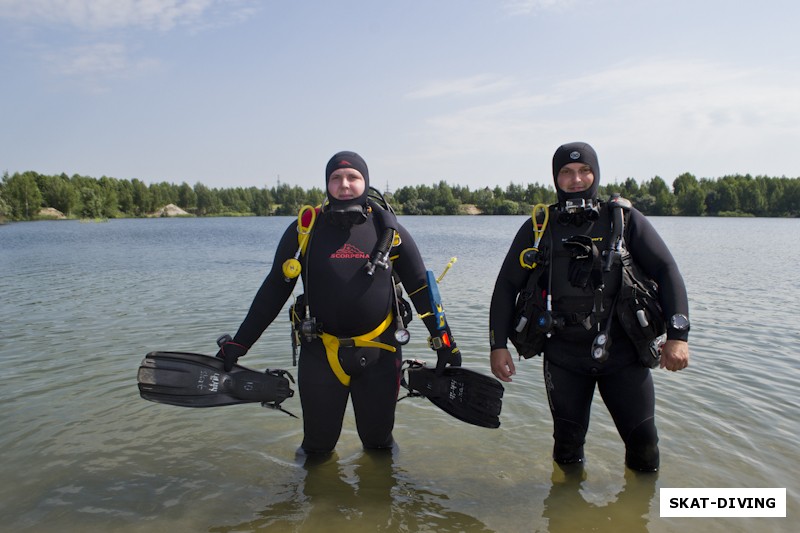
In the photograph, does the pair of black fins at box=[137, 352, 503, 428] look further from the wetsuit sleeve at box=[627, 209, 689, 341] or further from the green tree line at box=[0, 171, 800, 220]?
the green tree line at box=[0, 171, 800, 220]

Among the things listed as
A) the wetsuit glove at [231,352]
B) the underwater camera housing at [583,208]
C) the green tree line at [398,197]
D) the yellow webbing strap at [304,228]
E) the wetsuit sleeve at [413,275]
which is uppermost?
the green tree line at [398,197]

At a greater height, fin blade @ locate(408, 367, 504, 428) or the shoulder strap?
the shoulder strap

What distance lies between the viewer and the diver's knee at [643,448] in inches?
124

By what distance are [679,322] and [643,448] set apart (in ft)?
2.71

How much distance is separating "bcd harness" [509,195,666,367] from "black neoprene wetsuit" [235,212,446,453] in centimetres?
64

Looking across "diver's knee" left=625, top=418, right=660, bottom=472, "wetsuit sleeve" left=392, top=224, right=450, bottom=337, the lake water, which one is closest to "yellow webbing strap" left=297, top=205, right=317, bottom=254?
"wetsuit sleeve" left=392, top=224, right=450, bottom=337

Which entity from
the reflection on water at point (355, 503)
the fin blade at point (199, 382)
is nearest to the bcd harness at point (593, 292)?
the reflection on water at point (355, 503)

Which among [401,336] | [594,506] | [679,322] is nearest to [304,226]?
[401,336]

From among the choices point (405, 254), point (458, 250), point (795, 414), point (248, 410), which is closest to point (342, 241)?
point (405, 254)

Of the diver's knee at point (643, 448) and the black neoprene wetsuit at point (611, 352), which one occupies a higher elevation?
the black neoprene wetsuit at point (611, 352)

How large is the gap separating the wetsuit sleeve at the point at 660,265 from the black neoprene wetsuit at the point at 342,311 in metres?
1.23

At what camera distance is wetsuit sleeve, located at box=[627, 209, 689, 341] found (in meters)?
3.00

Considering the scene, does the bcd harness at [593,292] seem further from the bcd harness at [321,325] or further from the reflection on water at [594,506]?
the reflection on water at [594,506]

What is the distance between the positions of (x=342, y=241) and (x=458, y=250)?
21.5 meters
